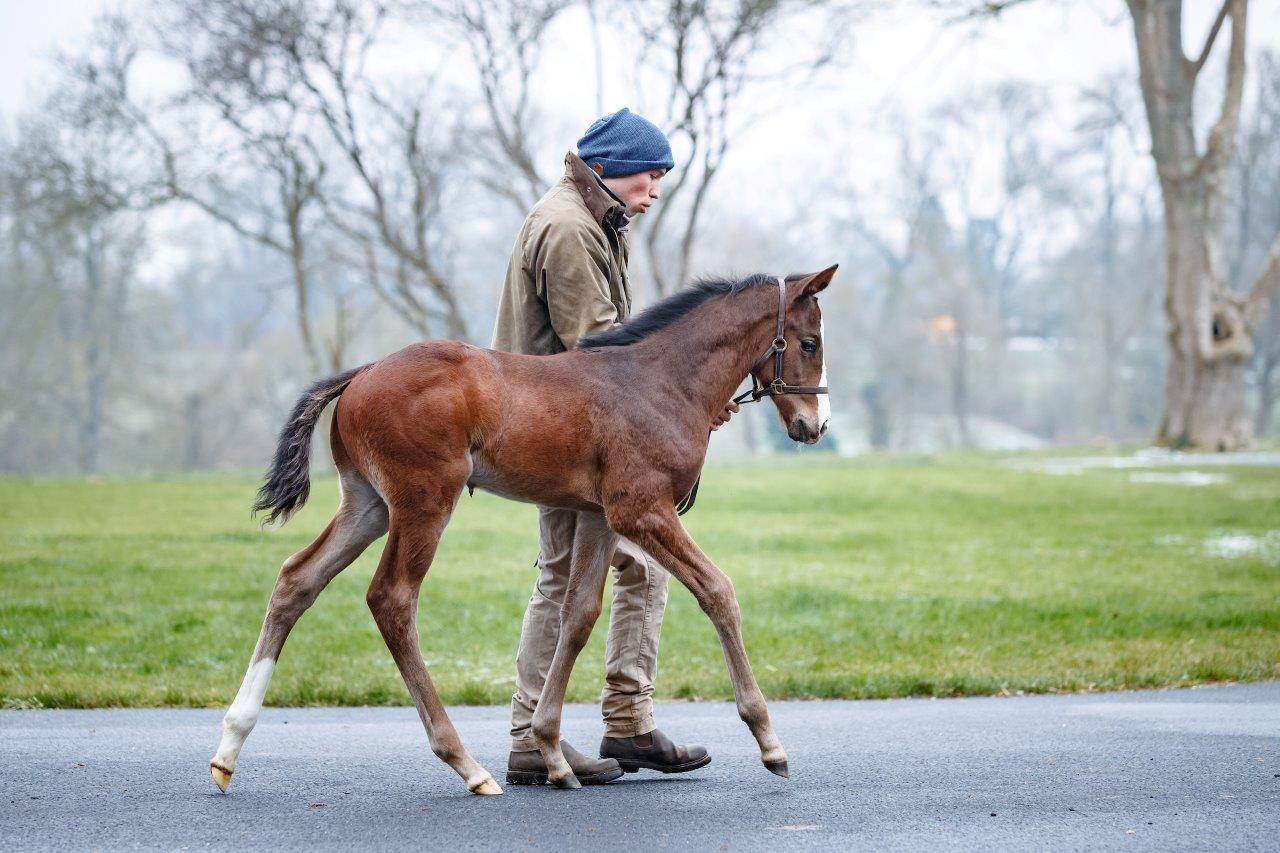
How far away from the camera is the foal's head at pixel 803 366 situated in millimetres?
5207

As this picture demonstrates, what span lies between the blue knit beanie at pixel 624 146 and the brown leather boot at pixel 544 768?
233 centimetres

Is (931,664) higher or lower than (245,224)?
lower

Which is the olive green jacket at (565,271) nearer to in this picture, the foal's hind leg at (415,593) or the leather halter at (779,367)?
the leather halter at (779,367)

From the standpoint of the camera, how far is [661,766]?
17.7 feet

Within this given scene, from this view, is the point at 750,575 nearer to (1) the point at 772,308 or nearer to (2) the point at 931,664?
(2) the point at 931,664

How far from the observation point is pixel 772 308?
5293 millimetres

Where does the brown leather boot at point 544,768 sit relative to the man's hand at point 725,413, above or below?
below

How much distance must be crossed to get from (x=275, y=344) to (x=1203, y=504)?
34957 mm

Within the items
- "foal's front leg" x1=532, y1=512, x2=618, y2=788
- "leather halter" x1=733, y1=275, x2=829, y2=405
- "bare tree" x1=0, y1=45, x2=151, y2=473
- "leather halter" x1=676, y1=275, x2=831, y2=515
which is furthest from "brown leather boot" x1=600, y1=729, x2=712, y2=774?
"bare tree" x1=0, y1=45, x2=151, y2=473

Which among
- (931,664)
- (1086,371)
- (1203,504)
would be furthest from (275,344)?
(931,664)

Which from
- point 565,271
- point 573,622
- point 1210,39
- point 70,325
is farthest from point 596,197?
point 70,325

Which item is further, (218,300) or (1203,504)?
(218,300)

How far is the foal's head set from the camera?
5207mm

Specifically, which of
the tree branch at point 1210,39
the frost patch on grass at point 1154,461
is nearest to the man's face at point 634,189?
the frost patch on grass at point 1154,461
